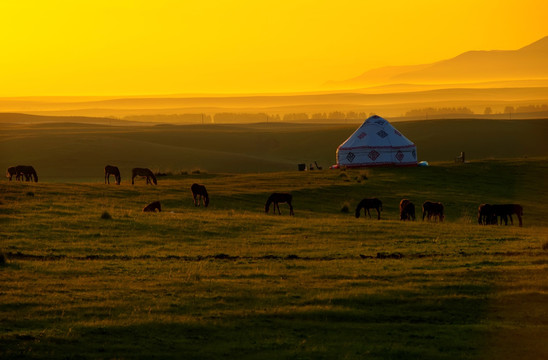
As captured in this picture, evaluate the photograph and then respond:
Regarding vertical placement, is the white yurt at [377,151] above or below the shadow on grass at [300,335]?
above

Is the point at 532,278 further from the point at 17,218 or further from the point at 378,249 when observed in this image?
the point at 17,218

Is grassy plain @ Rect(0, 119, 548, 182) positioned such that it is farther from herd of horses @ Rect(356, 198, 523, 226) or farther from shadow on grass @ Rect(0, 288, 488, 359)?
shadow on grass @ Rect(0, 288, 488, 359)

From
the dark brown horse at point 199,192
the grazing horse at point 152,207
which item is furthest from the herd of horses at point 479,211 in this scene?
the grazing horse at point 152,207

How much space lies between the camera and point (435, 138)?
424ft

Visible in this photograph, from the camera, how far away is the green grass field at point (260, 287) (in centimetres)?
1465

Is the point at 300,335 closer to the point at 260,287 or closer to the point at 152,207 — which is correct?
the point at 260,287

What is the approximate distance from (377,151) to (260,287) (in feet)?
152

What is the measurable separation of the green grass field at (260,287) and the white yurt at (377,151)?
3014cm

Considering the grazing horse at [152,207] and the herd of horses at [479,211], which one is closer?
the herd of horses at [479,211]

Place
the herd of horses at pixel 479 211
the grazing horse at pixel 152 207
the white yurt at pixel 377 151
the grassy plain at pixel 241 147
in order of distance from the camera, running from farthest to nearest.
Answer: the grassy plain at pixel 241 147
the white yurt at pixel 377 151
the grazing horse at pixel 152 207
the herd of horses at pixel 479 211

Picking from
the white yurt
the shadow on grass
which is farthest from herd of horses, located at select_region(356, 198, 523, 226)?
the white yurt

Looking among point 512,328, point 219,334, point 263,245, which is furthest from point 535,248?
point 219,334

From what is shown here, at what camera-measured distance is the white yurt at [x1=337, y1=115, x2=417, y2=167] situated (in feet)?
211

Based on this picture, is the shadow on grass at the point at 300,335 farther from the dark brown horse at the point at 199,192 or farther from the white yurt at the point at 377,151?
the white yurt at the point at 377,151
